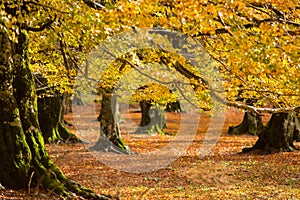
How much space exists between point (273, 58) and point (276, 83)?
5.04 m

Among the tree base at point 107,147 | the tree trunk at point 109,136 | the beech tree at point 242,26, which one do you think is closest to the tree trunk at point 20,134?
the beech tree at point 242,26

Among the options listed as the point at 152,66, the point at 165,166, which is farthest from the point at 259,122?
the point at 152,66

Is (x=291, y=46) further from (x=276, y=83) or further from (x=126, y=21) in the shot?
(x=276, y=83)

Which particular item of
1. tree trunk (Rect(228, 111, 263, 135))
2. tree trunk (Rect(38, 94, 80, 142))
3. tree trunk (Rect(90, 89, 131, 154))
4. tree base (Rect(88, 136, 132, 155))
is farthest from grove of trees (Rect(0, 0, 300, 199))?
tree trunk (Rect(228, 111, 263, 135))

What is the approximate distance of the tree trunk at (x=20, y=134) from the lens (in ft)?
28.7

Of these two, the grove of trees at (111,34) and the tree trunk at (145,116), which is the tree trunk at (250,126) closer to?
the tree trunk at (145,116)

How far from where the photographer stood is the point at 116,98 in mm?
21672

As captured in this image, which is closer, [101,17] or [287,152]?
[101,17]

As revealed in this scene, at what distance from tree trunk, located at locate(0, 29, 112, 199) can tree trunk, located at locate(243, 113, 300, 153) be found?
40.3 ft

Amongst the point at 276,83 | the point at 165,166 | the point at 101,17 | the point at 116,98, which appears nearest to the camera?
the point at 101,17

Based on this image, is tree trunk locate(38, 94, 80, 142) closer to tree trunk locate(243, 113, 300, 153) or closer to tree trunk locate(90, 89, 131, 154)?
tree trunk locate(90, 89, 131, 154)

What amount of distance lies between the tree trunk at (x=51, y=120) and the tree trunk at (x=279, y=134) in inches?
370

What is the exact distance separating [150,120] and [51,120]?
11.6m

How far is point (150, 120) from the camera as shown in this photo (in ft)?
104
